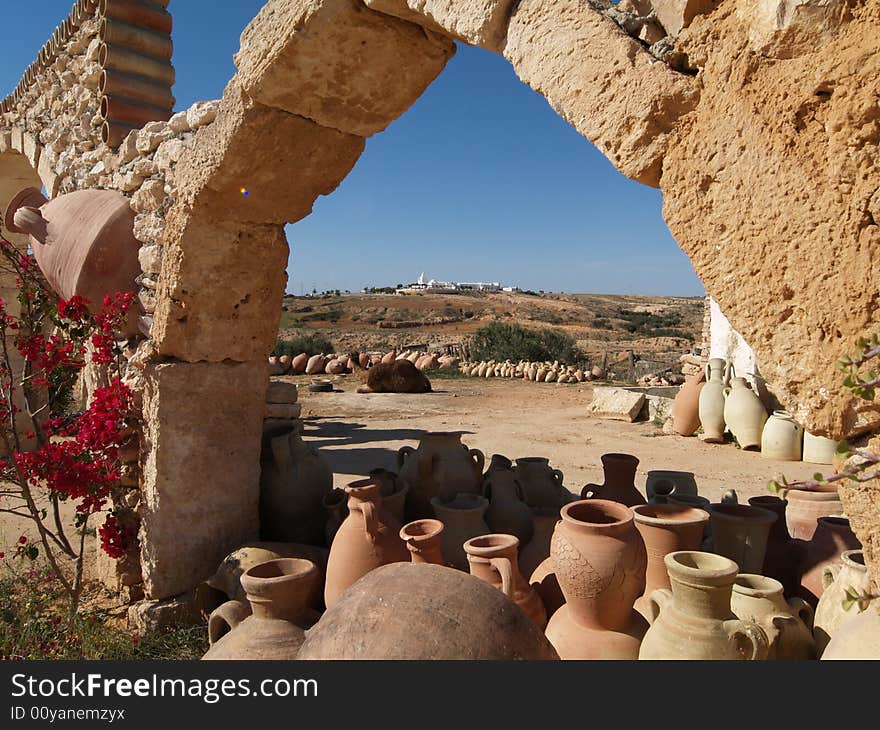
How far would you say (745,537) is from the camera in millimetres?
2533

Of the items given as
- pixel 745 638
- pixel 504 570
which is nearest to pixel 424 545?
pixel 504 570

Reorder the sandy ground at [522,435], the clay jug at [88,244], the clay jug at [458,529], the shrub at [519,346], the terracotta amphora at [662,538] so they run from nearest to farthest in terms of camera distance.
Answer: the terracotta amphora at [662,538] < the clay jug at [458,529] < the clay jug at [88,244] < the sandy ground at [522,435] < the shrub at [519,346]

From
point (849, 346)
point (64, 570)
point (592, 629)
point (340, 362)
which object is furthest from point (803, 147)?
point (340, 362)

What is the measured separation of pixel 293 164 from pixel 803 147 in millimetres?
2464

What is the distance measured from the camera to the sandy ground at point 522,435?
21.6 feet

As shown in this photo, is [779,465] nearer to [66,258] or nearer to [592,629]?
[592,629]

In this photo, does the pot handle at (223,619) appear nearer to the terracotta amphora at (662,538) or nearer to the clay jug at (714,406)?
the terracotta amphora at (662,538)

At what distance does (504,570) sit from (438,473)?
1.42 meters

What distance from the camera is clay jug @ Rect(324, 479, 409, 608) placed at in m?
2.71

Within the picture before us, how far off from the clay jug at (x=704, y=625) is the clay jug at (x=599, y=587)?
10.2 inches

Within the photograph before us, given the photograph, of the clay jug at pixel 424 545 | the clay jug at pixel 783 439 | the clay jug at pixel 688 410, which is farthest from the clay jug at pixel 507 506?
the clay jug at pixel 688 410

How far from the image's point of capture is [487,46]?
72.1 inches

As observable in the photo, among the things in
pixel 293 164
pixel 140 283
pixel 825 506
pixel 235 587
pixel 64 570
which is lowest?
pixel 64 570

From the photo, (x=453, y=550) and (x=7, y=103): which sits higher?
(x=7, y=103)
